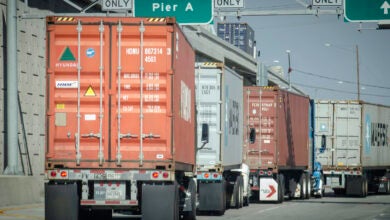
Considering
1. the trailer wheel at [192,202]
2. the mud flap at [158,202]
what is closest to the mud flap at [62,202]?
the mud flap at [158,202]

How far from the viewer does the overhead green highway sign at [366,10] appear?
30.7 meters

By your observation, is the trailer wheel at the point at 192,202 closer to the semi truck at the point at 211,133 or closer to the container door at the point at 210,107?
the semi truck at the point at 211,133

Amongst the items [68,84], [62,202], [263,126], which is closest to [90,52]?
[68,84]

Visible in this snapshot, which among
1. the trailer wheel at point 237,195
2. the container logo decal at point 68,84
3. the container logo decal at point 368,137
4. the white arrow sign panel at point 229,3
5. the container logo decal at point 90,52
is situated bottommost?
the trailer wheel at point 237,195

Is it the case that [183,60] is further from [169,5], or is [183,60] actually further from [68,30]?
[169,5]

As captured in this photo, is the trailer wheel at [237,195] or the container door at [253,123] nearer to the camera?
the trailer wheel at [237,195]

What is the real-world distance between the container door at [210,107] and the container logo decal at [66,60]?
813 cm

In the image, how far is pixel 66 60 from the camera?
59.8 ft

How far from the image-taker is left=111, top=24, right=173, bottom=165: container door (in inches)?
709

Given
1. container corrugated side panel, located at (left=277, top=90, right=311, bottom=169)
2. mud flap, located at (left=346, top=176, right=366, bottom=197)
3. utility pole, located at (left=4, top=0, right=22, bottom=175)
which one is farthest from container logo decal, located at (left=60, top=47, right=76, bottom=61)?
mud flap, located at (left=346, top=176, right=366, bottom=197)

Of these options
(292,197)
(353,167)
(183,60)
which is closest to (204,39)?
(353,167)

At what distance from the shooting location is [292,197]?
127 feet

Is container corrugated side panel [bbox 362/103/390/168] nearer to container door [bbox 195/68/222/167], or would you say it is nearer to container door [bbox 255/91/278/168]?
container door [bbox 255/91/278/168]

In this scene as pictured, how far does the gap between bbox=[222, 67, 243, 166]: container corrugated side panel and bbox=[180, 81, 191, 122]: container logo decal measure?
490 cm
